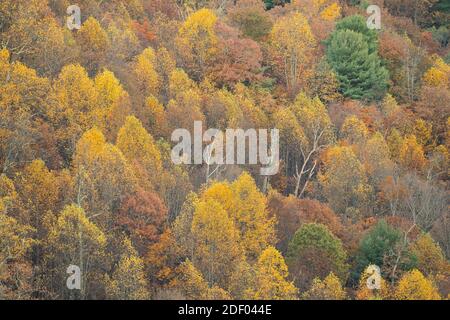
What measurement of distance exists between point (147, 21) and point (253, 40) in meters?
8.64

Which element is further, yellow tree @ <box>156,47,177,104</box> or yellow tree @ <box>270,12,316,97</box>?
yellow tree @ <box>270,12,316,97</box>

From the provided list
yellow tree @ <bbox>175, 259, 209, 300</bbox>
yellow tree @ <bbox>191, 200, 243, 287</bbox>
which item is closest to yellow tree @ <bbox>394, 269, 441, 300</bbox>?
yellow tree @ <bbox>191, 200, 243, 287</bbox>

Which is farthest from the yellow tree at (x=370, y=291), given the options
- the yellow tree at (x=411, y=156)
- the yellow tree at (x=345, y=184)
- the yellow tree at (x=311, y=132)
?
the yellow tree at (x=411, y=156)

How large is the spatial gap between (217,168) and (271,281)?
14.1 metres

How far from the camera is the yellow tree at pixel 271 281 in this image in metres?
41.8

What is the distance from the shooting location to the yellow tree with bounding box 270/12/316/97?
73750 mm

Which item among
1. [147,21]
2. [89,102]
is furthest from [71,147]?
[147,21]

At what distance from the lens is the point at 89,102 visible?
5534 cm

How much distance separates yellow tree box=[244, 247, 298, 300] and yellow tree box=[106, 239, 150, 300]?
15.2 ft

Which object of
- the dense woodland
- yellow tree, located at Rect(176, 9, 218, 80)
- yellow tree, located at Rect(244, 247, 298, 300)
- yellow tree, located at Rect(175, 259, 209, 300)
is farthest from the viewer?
yellow tree, located at Rect(176, 9, 218, 80)

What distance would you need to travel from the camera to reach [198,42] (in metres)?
71.6

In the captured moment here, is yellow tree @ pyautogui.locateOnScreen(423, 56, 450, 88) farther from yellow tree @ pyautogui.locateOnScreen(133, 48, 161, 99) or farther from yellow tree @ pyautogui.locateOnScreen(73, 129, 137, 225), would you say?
yellow tree @ pyautogui.locateOnScreen(73, 129, 137, 225)

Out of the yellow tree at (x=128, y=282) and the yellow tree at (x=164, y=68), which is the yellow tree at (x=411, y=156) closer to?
the yellow tree at (x=164, y=68)

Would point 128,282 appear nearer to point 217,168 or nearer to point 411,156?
point 217,168
